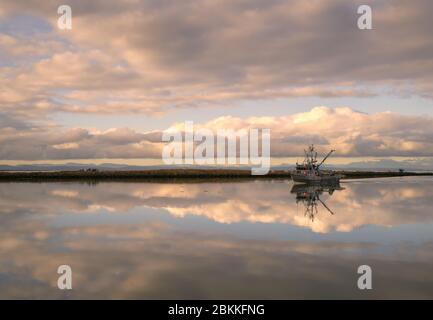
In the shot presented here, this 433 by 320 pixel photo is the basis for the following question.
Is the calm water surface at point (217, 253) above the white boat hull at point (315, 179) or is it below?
below

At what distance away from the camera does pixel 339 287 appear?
1647cm

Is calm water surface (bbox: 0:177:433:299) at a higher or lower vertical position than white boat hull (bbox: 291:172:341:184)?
lower

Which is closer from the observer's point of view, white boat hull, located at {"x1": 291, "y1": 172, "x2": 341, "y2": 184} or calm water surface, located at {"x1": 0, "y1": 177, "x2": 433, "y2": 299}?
calm water surface, located at {"x1": 0, "y1": 177, "x2": 433, "y2": 299}

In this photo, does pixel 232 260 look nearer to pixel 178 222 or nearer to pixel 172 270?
pixel 172 270

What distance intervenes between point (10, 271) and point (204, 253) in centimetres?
1109

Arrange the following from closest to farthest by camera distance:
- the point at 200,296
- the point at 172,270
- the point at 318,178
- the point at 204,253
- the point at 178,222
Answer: the point at 200,296, the point at 172,270, the point at 204,253, the point at 178,222, the point at 318,178

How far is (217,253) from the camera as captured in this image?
75.8ft

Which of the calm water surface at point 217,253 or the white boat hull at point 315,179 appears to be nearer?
the calm water surface at point 217,253

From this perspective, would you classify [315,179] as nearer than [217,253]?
No

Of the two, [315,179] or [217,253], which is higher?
[315,179]

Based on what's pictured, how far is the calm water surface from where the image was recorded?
54.0ft

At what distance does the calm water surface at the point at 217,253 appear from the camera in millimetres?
16453

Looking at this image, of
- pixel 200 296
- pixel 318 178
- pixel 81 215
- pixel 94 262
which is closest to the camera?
pixel 200 296
